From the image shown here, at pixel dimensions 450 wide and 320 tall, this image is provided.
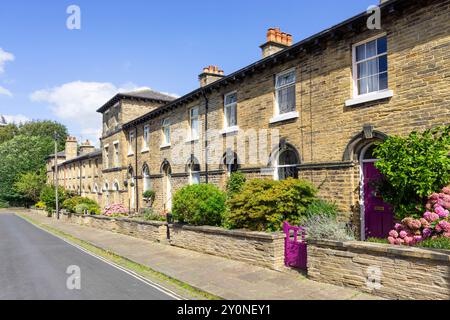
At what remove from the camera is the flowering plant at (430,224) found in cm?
711

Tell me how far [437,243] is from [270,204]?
460 centimetres

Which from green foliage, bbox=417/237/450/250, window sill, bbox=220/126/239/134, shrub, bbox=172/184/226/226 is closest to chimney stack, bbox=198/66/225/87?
window sill, bbox=220/126/239/134

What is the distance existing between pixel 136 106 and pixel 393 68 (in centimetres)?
2261

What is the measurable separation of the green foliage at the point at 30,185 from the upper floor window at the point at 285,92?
57.1 m

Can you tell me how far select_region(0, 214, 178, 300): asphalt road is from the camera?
7.73 meters

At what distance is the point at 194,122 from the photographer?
19562 mm

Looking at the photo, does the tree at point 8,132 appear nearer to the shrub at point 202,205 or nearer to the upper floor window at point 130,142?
the upper floor window at point 130,142

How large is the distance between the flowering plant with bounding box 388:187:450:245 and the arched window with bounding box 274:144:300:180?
5194 mm

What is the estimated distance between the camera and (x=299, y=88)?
12.4 metres

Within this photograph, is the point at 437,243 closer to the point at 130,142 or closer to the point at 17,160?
the point at 130,142

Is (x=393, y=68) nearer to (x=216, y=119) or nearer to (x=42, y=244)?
(x=216, y=119)

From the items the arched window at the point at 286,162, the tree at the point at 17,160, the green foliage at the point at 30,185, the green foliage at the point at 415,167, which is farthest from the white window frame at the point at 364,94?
the tree at the point at 17,160

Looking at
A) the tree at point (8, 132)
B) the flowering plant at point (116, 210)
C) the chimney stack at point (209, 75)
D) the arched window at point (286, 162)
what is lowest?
the flowering plant at point (116, 210)
